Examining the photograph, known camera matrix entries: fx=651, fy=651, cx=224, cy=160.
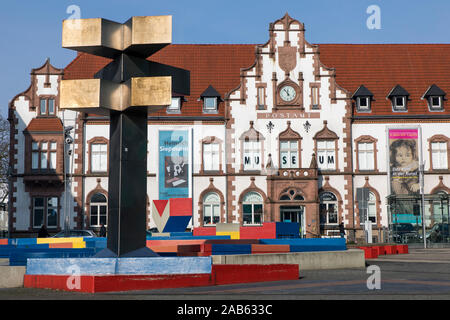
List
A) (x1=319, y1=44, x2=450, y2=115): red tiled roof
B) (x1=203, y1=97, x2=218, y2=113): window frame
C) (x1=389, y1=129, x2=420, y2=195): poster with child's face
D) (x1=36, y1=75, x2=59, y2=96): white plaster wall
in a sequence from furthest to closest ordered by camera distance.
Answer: (x1=319, y1=44, x2=450, y2=115): red tiled roof, (x1=203, y1=97, x2=218, y2=113): window frame, (x1=36, y1=75, x2=59, y2=96): white plaster wall, (x1=389, y1=129, x2=420, y2=195): poster with child's face

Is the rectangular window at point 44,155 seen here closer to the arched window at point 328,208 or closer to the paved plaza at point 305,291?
the arched window at point 328,208

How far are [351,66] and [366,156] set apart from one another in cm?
842

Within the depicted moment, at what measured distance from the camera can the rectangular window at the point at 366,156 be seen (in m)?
48.7

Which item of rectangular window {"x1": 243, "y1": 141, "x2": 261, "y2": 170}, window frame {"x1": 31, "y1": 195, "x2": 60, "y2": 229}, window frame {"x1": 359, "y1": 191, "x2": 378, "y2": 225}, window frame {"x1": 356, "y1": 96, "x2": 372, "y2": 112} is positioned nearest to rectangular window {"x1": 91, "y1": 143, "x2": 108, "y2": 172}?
window frame {"x1": 31, "y1": 195, "x2": 60, "y2": 229}

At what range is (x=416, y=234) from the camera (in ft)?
145

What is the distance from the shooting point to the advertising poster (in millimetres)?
48250

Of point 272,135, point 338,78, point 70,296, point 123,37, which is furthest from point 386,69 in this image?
point 70,296

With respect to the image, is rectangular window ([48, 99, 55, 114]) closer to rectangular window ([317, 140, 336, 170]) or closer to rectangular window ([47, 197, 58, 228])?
rectangular window ([47, 197, 58, 228])

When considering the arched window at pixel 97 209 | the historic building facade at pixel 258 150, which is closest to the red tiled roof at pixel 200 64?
the historic building facade at pixel 258 150

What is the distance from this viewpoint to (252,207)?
48.2m

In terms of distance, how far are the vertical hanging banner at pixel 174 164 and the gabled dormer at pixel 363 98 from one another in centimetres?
1324

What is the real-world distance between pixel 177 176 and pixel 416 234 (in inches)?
685

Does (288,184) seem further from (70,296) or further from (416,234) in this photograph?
(70,296)

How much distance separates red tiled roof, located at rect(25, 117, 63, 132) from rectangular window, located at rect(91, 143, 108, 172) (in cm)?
286
